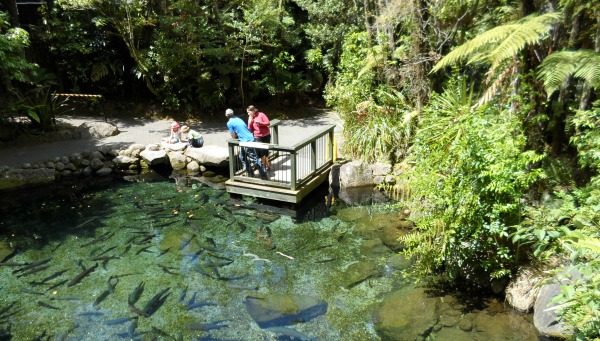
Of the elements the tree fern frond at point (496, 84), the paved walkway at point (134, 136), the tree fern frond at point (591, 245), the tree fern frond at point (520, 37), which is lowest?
the paved walkway at point (134, 136)

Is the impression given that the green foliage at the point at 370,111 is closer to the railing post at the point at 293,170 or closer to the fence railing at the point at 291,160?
the fence railing at the point at 291,160

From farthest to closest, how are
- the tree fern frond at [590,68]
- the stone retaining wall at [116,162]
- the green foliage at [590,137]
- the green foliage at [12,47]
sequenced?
the stone retaining wall at [116,162], the green foliage at [12,47], the green foliage at [590,137], the tree fern frond at [590,68]

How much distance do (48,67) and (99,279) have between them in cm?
1117

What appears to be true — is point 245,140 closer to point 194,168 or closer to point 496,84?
point 194,168

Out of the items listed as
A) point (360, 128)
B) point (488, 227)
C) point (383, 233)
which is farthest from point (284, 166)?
point (488, 227)

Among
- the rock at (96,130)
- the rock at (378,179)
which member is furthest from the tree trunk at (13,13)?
the rock at (378,179)

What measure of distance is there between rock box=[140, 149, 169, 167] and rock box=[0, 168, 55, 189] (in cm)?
222

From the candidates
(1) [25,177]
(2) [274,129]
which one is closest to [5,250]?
(1) [25,177]

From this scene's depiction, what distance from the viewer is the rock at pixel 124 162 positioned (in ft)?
41.3

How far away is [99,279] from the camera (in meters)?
7.63

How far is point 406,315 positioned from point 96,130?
10.8 meters

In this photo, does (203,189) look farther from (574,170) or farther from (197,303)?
(574,170)

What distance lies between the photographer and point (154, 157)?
1231cm

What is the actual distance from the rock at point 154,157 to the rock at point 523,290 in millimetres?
8910
